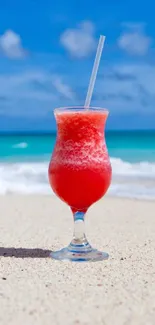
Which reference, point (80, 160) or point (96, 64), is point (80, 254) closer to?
point (80, 160)

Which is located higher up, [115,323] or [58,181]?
[58,181]

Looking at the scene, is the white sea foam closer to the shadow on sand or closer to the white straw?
the shadow on sand

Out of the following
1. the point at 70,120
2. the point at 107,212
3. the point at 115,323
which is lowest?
the point at 115,323

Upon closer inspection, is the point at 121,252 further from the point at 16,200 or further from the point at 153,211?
the point at 16,200

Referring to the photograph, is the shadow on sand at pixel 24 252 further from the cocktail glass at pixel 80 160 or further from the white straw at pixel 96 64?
the white straw at pixel 96 64

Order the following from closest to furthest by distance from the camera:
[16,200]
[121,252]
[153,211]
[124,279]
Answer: [124,279], [121,252], [153,211], [16,200]

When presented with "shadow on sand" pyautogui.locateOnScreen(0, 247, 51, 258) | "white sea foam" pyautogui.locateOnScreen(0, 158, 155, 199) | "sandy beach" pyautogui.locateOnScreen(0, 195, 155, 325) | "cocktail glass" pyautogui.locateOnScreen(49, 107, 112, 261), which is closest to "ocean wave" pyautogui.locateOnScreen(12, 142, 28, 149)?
"white sea foam" pyautogui.locateOnScreen(0, 158, 155, 199)

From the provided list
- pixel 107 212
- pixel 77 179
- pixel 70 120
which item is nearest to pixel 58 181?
pixel 77 179

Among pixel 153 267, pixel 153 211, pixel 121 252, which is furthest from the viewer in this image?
Result: pixel 153 211
